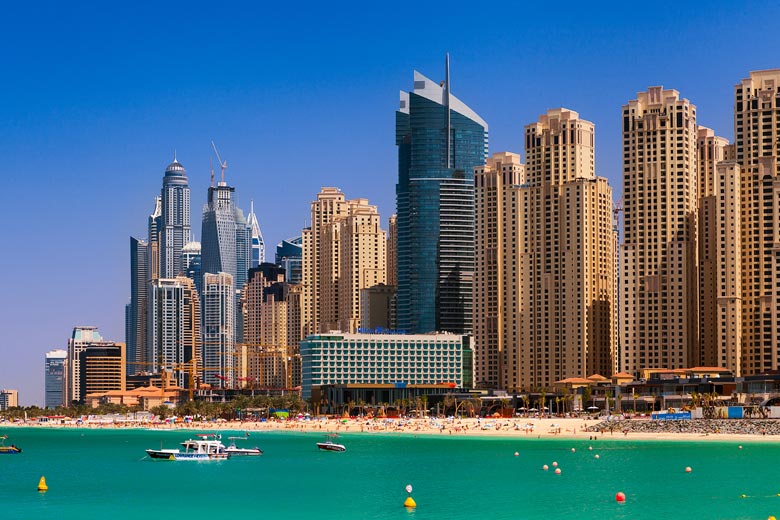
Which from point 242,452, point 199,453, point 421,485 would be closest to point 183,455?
point 199,453

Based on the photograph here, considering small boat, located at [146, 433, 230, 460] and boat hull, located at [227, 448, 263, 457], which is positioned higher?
small boat, located at [146, 433, 230, 460]

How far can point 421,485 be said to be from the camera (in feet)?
437

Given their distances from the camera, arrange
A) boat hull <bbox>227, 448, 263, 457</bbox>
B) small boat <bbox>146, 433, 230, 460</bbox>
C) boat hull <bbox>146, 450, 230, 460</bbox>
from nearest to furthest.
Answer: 1. boat hull <bbox>146, 450, 230, 460</bbox>
2. small boat <bbox>146, 433, 230, 460</bbox>
3. boat hull <bbox>227, 448, 263, 457</bbox>

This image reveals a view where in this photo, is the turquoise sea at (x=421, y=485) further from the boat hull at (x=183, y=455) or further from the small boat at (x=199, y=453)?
the small boat at (x=199, y=453)

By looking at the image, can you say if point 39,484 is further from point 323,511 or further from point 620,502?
point 620,502

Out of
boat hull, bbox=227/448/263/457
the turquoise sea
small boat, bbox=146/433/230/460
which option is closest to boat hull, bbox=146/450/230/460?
small boat, bbox=146/433/230/460

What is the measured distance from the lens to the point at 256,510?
112m

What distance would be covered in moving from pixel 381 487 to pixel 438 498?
1218 centimetres

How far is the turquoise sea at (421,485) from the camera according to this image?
4341 inches

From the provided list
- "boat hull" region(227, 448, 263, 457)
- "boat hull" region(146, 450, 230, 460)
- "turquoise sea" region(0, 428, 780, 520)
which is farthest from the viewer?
"boat hull" region(227, 448, 263, 457)

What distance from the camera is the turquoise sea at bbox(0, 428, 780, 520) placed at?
362ft

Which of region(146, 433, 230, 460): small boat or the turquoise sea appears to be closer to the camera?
the turquoise sea

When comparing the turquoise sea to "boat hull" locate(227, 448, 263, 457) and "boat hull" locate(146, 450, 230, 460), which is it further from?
"boat hull" locate(227, 448, 263, 457)

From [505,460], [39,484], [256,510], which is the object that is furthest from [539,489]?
[39,484]
